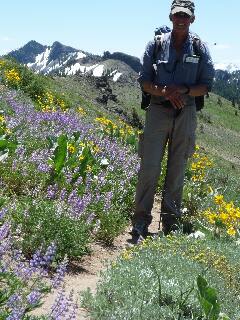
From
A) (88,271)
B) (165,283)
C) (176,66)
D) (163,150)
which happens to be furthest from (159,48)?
(165,283)

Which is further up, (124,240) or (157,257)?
(157,257)

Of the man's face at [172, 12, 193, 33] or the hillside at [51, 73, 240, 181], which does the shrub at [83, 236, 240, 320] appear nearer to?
the man's face at [172, 12, 193, 33]

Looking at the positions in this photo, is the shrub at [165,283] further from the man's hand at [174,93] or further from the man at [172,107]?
the man's hand at [174,93]

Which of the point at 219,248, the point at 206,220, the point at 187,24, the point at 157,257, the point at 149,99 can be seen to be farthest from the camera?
the point at 206,220

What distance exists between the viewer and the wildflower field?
12.0 feet

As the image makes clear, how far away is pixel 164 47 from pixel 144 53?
0.23 metres

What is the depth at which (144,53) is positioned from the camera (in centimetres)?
630

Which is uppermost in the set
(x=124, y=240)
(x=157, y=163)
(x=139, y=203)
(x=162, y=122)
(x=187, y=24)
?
(x=187, y=24)

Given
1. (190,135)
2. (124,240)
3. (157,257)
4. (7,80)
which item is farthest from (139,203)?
(7,80)

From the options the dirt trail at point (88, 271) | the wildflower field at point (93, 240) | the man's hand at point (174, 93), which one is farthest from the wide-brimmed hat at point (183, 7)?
the dirt trail at point (88, 271)

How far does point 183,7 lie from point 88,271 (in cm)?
293

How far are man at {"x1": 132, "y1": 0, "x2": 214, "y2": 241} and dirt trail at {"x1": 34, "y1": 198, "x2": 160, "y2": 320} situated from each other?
425 mm

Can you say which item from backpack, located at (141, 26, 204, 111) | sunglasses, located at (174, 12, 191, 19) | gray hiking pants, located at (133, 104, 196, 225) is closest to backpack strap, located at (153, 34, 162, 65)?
backpack, located at (141, 26, 204, 111)

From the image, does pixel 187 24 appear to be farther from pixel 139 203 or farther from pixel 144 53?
pixel 139 203
